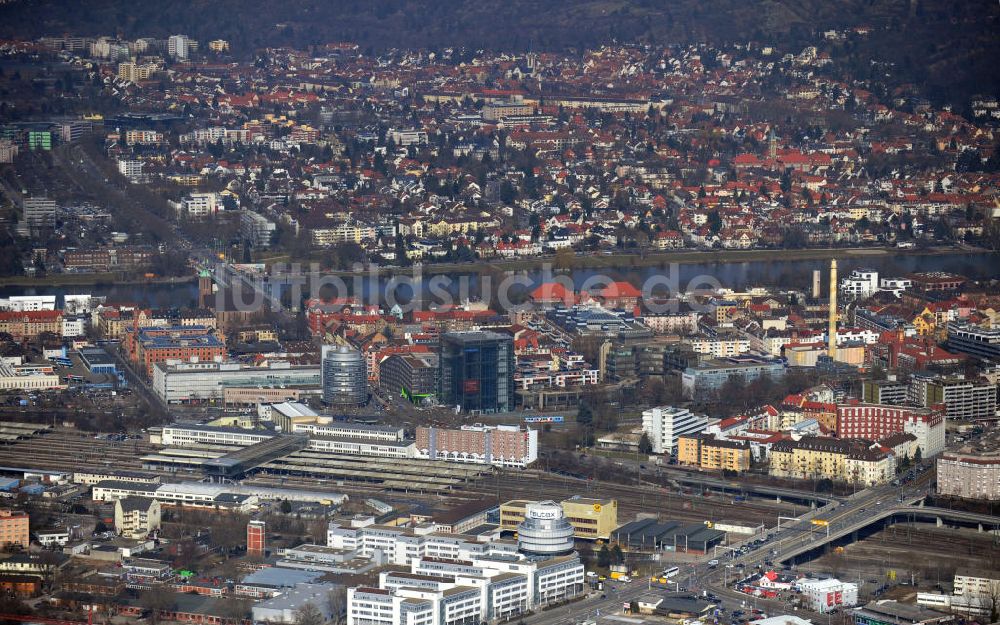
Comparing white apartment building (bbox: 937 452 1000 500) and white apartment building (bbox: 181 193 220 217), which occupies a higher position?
white apartment building (bbox: 181 193 220 217)

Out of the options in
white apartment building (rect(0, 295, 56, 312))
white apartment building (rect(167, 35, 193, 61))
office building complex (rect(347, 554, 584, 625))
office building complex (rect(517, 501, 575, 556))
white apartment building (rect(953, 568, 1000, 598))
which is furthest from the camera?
white apartment building (rect(167, 35, 193, 61))

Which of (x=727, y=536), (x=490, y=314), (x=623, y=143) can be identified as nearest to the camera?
(x=727, y=536)

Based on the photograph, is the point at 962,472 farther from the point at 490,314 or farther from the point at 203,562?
the point at 490,314

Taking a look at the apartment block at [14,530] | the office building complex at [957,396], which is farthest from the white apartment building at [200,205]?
the apartment block at [14,530]

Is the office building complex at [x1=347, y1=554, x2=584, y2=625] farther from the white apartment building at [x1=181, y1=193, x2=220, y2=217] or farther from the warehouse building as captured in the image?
the white apartment building at [x1=181, y1=193, x2=220, y2=217]

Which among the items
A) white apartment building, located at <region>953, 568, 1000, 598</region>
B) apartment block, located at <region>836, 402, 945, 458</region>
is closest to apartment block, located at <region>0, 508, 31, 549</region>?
white apartment building, located at <region>953, 568, 1000, 598</region>

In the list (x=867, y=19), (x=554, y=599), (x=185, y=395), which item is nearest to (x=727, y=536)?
(x=554, y=599)
